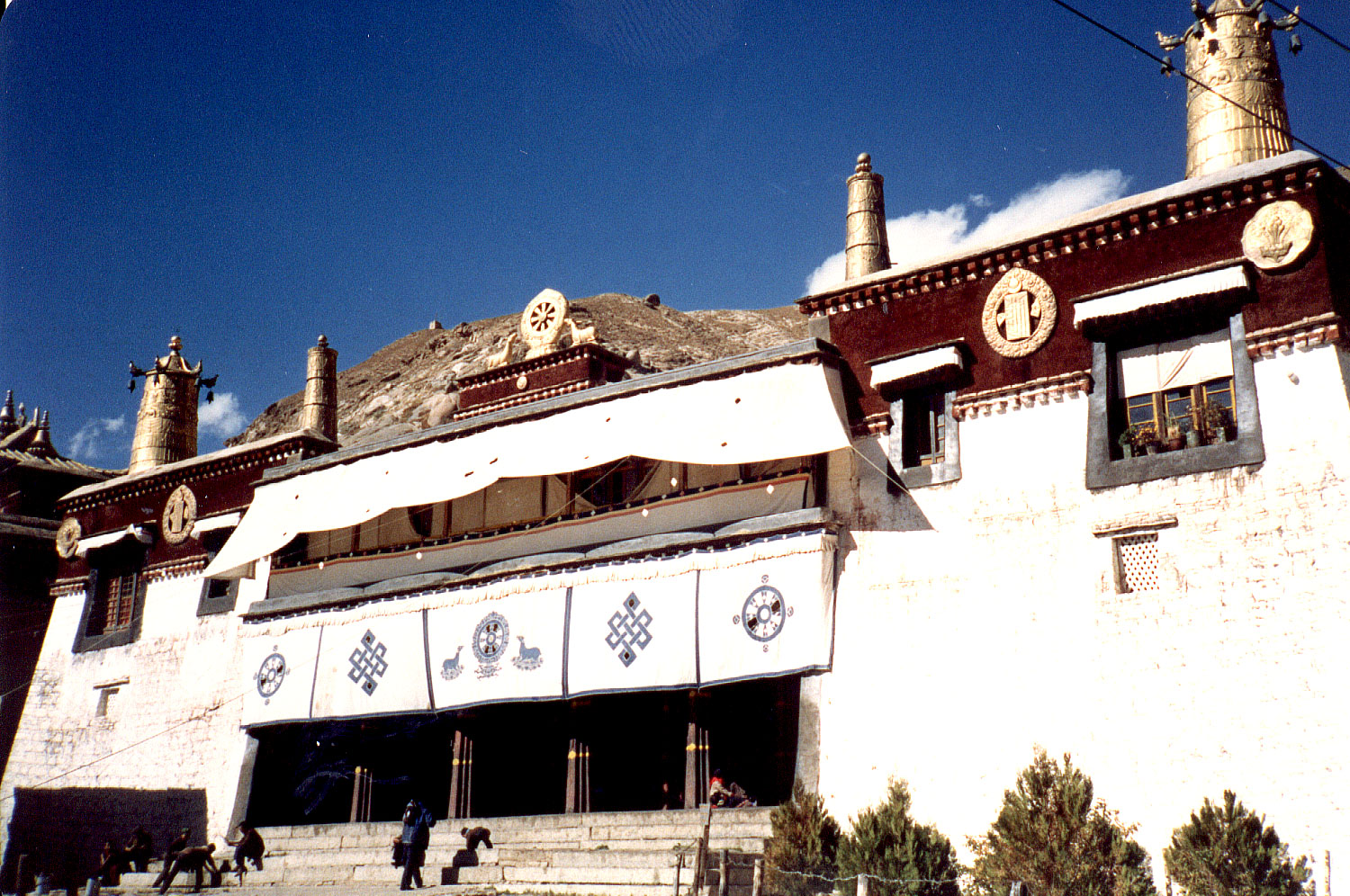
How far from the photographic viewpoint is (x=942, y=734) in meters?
15.7

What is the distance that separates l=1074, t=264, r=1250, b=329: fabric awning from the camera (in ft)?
48.8

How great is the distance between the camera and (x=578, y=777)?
1845 cm

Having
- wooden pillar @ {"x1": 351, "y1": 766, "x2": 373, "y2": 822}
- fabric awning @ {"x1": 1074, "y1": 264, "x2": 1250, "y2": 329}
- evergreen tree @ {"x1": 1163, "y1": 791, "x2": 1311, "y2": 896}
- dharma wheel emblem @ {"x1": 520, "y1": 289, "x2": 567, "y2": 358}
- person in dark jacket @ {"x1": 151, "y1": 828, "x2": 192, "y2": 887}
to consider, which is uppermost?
dharma wheel emblem @ {"x1": 520, "y1": 289, "x2": 567, "y2": 358}

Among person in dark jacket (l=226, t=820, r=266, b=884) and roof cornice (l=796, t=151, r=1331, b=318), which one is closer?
roof cornice (l=796, t=151, r=1331, b=318)

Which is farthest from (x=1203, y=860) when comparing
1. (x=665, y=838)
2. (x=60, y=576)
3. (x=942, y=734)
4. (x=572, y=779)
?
(x=60, y=576)

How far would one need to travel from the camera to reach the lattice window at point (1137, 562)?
48.9 feet

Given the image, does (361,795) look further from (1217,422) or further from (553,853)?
(1217,422)

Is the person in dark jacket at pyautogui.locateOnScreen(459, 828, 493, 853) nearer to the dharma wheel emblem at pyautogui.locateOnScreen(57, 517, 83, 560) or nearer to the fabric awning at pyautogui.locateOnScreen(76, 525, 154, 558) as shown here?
the fabric awning at pyautogui.locateOnScreen(76, 525, 154, 558)

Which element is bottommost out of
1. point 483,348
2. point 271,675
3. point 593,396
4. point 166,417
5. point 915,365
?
point 271,675

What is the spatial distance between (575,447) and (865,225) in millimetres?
6717

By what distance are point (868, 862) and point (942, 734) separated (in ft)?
6.73

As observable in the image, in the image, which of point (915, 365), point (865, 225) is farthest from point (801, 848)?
point (865, 225)

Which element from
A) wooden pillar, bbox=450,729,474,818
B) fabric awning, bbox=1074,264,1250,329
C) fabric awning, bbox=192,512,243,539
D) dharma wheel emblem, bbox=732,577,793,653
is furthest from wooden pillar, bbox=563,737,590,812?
fabric awning, bbox=192,512,243,539

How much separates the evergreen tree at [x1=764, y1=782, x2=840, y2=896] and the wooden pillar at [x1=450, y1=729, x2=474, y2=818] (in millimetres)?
6153
